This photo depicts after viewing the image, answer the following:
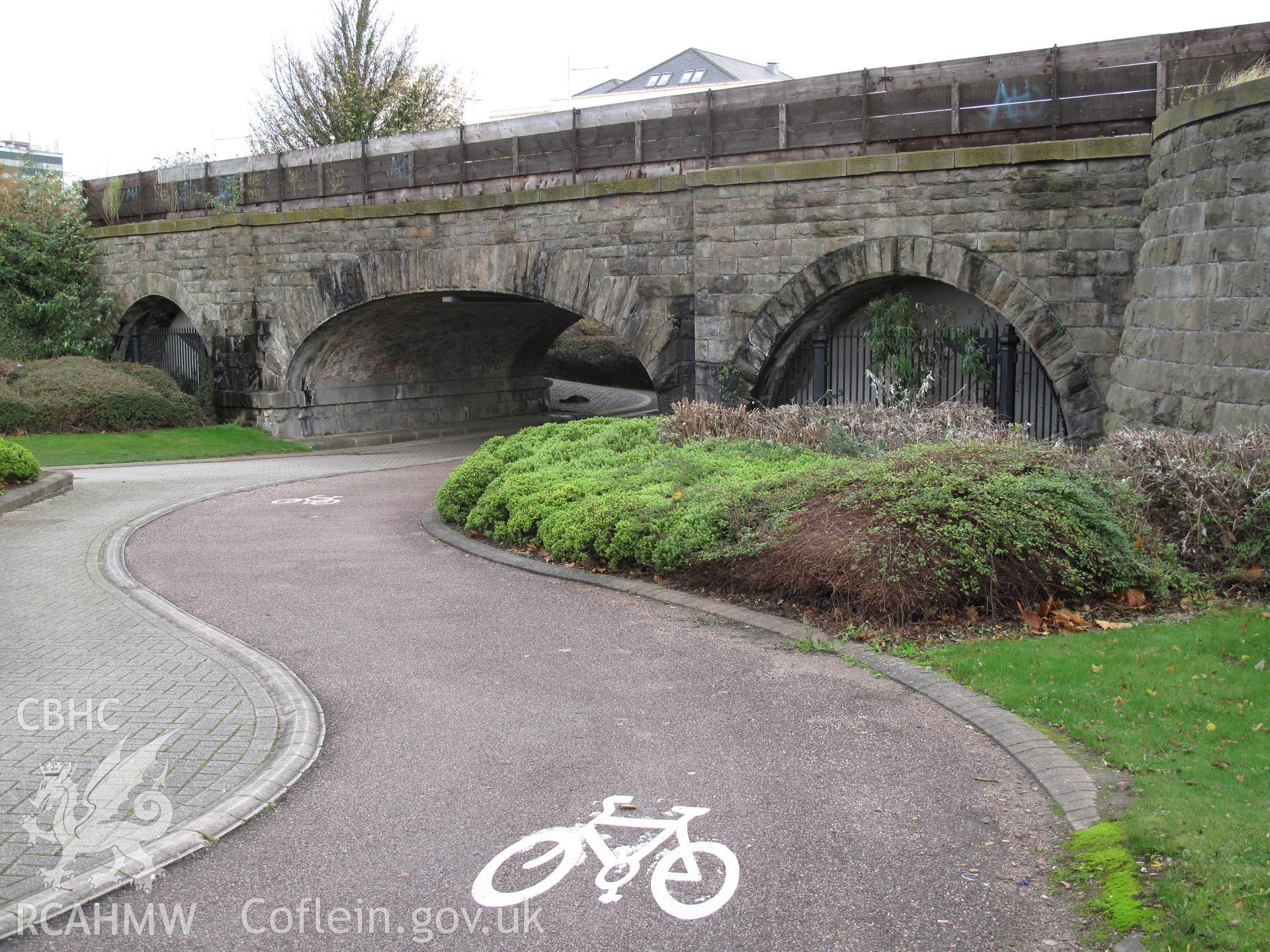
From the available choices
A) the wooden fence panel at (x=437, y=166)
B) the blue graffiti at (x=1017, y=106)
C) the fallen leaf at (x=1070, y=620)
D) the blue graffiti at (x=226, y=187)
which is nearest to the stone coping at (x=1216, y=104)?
the blue graffiti at (x=1017, y=106)

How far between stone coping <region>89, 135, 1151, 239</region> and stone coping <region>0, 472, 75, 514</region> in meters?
6.89

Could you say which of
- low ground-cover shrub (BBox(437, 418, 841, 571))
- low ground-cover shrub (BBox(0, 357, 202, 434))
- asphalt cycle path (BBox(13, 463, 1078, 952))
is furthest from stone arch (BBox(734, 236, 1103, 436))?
low ground-cover shrub (BBox(0, 357, 202, 434))

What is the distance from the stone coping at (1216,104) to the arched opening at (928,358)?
2888 mm

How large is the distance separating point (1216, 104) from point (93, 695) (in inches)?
Answer: 391

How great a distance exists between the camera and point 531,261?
17.3 metres

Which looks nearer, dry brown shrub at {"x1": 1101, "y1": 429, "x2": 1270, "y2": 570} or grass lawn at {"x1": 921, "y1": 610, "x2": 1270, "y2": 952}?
grass lawn at {"x1": 921, "y1": 610, "x2": 1270, "y2": 952}

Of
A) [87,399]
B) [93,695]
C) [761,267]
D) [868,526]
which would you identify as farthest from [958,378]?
[87,399]

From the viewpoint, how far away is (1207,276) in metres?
9.89

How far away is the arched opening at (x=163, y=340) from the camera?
79.6 feet

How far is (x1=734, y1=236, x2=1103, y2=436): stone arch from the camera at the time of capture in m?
12.5

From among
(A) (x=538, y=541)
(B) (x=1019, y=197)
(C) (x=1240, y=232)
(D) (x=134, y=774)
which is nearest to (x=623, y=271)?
(B) (x=1019, y=197)

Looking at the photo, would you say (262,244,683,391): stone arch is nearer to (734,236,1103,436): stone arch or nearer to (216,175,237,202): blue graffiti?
(734,236,1103,436): stone arch

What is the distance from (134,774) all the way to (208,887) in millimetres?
1171

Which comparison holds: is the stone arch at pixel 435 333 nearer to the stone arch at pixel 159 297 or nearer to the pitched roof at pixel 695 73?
the stone arch at pixel 159 297
